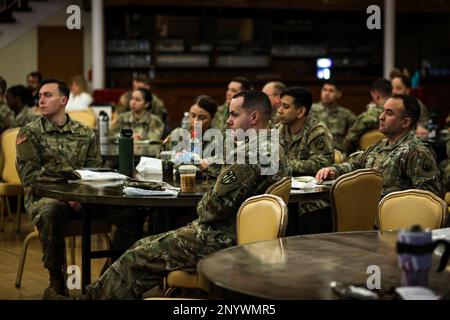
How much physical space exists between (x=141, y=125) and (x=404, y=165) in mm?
4604

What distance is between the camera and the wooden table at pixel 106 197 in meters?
5.12

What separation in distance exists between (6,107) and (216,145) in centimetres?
316

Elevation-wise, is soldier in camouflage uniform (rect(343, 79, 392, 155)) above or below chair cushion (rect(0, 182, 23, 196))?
above

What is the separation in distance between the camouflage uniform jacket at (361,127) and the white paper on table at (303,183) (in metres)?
3.77

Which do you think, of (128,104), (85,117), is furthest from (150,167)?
(128,104)

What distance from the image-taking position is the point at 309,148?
6676mm

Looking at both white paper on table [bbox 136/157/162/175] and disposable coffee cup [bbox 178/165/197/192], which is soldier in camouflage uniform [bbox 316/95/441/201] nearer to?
disposable coffee cup [bbox 178/165/197/192]

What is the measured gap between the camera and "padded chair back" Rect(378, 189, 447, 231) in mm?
4426

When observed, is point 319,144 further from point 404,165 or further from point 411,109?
point 404,165

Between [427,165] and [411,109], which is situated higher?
[411,109]

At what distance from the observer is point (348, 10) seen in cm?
1630

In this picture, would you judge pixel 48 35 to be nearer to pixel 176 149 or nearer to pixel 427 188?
pixel 176 149

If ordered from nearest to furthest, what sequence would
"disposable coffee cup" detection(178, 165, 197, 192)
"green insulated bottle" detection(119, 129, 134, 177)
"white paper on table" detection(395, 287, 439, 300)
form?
"white paper on table" detection(395, 287, 439, 300), "disposable coffee cup" detection(178, 165, 197, 192), "green insulated bottle" detection(119, 129, 134, 177)

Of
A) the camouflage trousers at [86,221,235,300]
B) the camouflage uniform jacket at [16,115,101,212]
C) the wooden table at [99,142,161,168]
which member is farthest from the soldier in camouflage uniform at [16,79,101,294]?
the camouflage trousers at [86,221,235,300]
